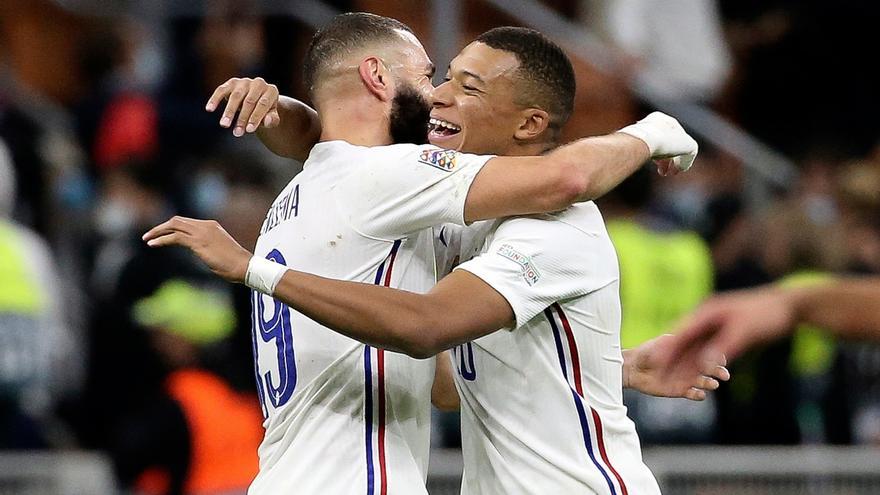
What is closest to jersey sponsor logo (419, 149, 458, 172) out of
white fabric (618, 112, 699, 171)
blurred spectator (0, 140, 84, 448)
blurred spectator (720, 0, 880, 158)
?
white fabric (618, 112, 699, 171)

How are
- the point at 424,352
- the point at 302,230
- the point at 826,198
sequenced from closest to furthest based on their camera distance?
the point at 424,352 → the point at 302,230 → the point at 826,198

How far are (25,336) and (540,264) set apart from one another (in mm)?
4557

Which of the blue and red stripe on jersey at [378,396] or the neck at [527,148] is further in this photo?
the neck at [527,148]

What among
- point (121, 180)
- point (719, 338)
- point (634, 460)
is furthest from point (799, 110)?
point (719, 338)

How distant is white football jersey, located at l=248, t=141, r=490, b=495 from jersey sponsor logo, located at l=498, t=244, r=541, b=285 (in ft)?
0.50

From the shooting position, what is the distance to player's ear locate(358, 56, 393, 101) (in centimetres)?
477

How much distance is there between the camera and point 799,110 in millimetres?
12812

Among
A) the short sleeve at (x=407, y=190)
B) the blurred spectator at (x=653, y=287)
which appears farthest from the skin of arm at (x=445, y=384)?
the blurred spectator at (x=653, y=287)

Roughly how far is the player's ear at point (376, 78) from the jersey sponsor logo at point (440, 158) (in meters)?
0.34

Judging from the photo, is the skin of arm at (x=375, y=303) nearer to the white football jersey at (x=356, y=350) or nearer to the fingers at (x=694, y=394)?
the white football jersey at (x=356, y=350)

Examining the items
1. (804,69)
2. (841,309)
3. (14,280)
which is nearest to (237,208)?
(14,280)

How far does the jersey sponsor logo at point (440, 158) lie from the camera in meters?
4.47

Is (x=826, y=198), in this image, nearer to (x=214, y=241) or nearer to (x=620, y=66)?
(x=620, y=66)

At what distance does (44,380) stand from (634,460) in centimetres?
511
